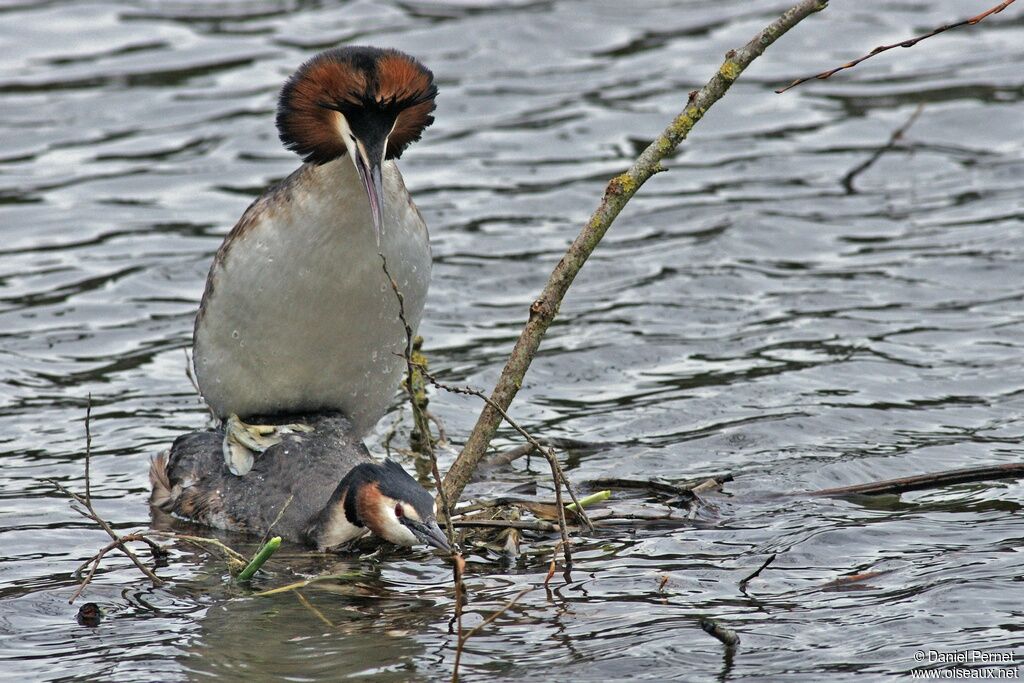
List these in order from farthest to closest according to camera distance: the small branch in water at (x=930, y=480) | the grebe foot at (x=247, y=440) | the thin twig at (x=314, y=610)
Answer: the grebe foot at (x=247, y=440) → the small branch in water at (x=930, y=480) → the thin twig at (x=314, y=610)

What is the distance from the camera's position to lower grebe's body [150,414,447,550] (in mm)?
6583

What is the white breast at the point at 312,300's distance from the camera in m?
7.04

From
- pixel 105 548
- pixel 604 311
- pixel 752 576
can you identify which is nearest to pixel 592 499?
pixel 752 576

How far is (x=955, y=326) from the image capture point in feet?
32.3

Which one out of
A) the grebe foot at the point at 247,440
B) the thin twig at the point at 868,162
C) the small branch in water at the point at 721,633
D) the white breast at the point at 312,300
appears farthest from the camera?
the thin twig at the point at 868,162

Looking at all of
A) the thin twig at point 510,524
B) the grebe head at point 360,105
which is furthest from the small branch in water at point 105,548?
the grebe head at point 360,105

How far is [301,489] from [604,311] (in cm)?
376

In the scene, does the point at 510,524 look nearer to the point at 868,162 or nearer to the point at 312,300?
the point at 312,300

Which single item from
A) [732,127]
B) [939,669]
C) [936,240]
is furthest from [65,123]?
[939,669]

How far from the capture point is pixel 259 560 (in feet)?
20.1

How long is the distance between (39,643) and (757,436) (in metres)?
3.79

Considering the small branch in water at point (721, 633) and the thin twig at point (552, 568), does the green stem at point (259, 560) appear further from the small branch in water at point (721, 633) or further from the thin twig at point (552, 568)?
the small branch in water at point (721, 633)

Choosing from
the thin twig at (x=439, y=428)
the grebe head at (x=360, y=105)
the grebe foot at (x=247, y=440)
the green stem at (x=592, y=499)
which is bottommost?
the thin twig at (x=439, y=428)

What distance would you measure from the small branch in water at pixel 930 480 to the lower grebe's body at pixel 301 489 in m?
1.96
